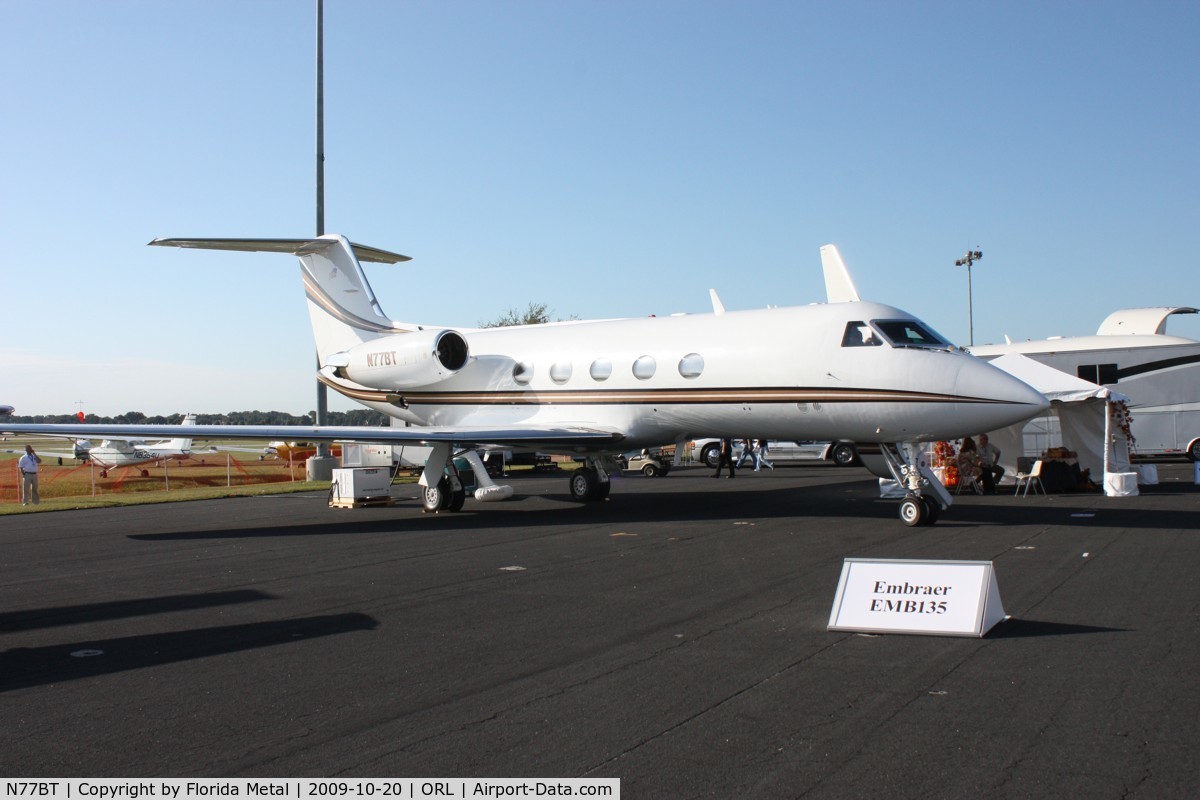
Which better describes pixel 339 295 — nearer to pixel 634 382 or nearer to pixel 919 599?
pixel 634 382

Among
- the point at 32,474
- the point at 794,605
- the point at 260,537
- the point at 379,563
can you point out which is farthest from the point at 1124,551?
the point at 32,474

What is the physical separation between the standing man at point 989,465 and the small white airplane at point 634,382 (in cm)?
798

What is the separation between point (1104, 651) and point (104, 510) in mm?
19944

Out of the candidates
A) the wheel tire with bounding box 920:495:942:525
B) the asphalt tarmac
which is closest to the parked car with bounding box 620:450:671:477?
the wheel tire with bounding box 920:495:942:525

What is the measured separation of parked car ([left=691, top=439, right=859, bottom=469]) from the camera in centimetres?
3459

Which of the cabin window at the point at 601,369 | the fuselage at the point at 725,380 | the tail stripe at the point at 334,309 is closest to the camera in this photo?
the fuselage at the point at 725,380

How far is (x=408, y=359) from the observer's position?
790 inches

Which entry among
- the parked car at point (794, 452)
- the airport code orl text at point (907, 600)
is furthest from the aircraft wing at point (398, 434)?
the parked car at point (794, 452)

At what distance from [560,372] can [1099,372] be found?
18368 millimetres

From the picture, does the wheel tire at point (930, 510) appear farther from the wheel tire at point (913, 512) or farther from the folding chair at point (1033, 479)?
the folding chair at point (1033, 479)

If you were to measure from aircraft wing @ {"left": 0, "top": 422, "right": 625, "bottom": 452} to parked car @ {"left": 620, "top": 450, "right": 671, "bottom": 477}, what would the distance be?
14.2 m

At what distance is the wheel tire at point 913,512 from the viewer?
1423 cm

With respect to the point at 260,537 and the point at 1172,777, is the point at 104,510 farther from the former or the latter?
the point at 1172,777

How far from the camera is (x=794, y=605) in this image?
28.0 ft
